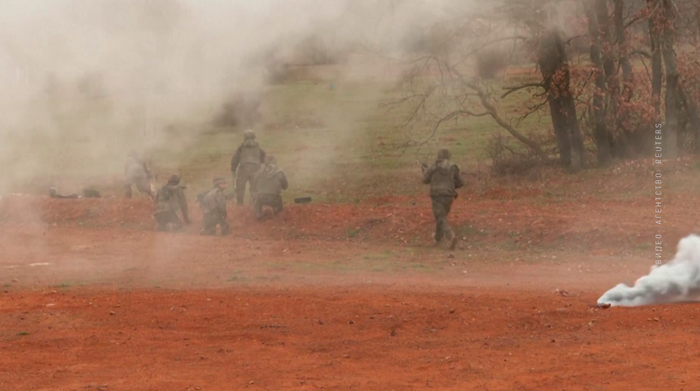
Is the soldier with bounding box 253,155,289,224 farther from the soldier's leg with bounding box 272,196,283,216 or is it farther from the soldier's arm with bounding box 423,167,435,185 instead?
the soldier's arm with bounding box 423,167,435,185

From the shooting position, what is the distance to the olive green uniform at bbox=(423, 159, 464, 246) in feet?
61.9

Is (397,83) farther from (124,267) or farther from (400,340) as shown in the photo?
(400,340)

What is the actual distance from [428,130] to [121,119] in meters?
14.8

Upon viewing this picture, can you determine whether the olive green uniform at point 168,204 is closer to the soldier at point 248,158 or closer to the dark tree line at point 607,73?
the soldier at point 248,158

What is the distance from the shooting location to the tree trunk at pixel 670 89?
24.7 metres

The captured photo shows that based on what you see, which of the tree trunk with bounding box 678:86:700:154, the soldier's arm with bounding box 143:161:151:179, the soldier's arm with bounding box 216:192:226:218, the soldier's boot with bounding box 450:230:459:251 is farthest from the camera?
the tree trunk with bounding box 678:86:700:154

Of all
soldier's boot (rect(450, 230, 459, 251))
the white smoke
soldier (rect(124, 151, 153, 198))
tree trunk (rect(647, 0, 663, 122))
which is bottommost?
the white smoke

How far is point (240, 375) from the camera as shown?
9.23 metres

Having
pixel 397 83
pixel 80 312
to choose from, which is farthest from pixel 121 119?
pixel 80 312

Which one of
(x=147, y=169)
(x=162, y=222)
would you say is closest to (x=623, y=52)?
(x=162, y=222)

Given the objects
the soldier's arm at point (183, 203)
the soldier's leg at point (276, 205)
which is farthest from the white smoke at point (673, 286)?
the soldier's arm at point (183, 203)

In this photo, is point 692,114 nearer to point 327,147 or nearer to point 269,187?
point 269,187

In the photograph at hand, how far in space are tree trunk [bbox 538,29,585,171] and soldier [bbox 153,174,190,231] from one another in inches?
362

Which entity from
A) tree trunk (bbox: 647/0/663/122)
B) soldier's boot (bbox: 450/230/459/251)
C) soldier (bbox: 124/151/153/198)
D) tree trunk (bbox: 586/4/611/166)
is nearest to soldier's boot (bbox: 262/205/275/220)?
soldier (bbox: 124/151/153/198)
